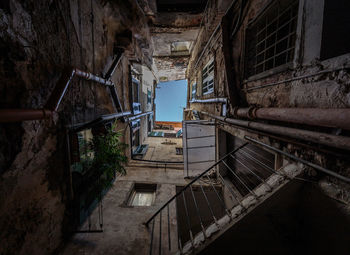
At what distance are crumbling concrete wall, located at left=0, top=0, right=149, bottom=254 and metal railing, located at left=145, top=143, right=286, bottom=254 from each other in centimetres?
243

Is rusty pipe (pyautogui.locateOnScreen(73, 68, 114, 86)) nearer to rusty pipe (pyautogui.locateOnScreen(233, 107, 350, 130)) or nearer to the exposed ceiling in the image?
the exposed ceiling

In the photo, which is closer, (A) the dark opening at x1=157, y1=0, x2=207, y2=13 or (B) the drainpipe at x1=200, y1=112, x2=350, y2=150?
(B) the drainpipe at x1=200, y1=112, x2=350, y2=150

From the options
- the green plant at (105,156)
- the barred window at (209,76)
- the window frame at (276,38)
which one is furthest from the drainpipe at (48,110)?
the barred window at (209,76)

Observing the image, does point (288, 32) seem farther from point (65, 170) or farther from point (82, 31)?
point (65, 170)

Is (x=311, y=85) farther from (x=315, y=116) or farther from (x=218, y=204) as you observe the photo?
(x=218, y=204)

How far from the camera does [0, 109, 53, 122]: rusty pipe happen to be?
1882mm

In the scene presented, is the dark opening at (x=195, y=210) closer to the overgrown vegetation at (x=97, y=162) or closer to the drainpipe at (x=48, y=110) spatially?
the overgrown vegetation at (x=97, y=162)

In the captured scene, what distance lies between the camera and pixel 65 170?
3.51 metres

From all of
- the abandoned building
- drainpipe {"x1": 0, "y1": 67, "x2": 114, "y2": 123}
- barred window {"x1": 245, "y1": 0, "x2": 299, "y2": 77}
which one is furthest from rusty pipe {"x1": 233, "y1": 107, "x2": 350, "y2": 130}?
drainpipe {"x1": 0, "y1": 67, "x2": 114, "y2": 123}

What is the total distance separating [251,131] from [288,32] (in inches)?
87.6

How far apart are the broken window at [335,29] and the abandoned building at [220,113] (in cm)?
1

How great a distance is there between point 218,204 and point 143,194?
371cm

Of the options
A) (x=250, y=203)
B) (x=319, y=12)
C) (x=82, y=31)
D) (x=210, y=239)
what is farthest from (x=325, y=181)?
(x=82, y=31)

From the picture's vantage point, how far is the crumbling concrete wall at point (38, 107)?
2221 millimetres
